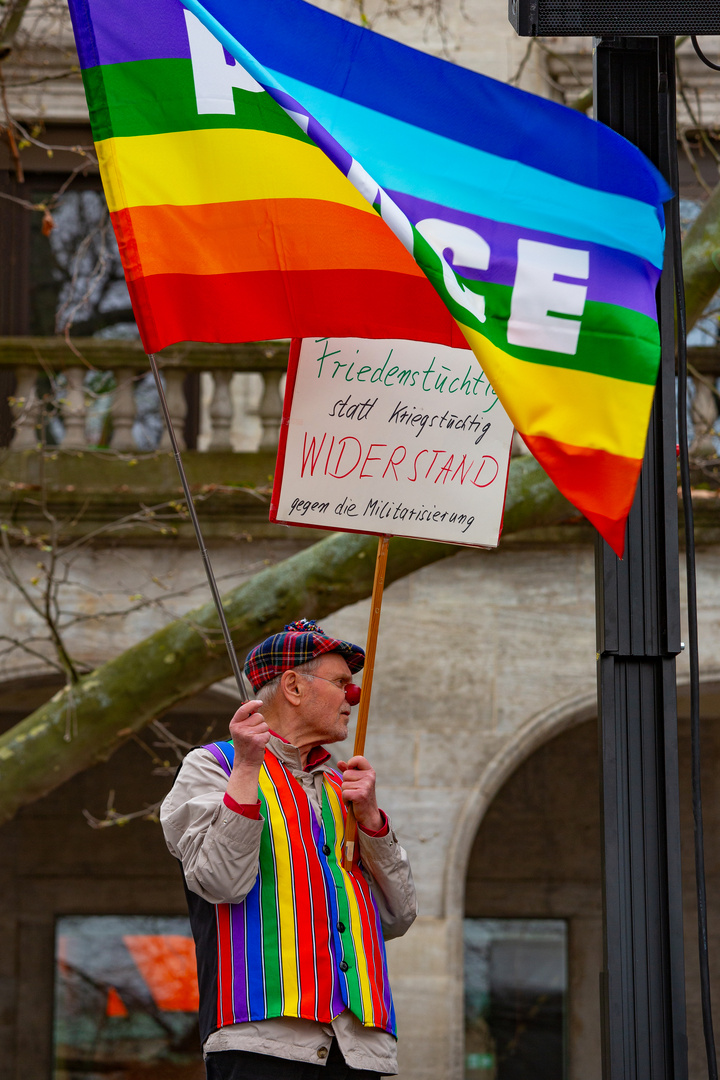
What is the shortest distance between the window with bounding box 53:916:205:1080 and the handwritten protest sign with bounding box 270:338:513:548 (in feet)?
25.3

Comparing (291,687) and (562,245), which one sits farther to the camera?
(291,687)

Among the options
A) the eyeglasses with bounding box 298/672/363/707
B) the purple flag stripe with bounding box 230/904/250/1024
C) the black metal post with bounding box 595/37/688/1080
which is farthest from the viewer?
the eyeglasses with bounding box 298/672/363/707

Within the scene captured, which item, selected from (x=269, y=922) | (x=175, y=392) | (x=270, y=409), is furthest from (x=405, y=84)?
(x=175, y=392)

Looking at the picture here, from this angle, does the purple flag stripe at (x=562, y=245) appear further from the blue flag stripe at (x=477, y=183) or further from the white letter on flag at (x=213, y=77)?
the white letter on flag at (x=213, y=77)

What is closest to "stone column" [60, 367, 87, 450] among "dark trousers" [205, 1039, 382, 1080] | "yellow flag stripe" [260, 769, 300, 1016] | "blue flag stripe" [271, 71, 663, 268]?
"blue flag stripe" [271, 71, 663, 268]

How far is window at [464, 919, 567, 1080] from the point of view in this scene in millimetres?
10141

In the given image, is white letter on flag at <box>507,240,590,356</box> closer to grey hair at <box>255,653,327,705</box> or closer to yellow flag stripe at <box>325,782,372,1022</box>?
grey hair at <box>255,653,327,705</box>

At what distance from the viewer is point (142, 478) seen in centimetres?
746

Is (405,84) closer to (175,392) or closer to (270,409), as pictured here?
(270,409)

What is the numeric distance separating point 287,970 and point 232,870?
25cm

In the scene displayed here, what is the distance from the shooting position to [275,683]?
306cm

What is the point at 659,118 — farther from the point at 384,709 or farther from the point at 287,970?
the point at 384,709

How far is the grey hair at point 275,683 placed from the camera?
9.97 feet

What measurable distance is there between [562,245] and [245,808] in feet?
4.30
